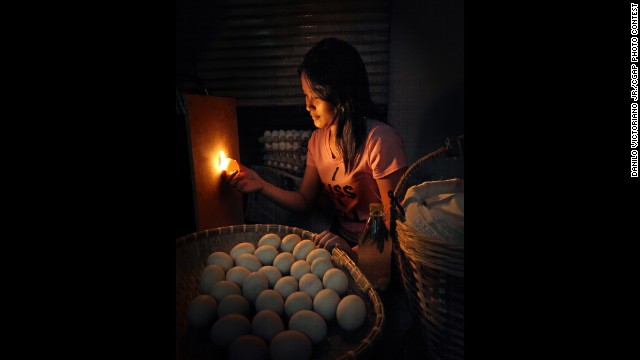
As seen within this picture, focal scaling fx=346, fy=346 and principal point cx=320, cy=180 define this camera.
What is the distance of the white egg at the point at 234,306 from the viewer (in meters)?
1.01

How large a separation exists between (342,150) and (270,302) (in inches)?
31.7

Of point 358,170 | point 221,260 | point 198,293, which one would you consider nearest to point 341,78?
point 358,170

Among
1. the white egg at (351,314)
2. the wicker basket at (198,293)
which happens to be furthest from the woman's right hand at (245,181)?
the white egg at (351,314)

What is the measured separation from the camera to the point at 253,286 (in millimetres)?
1112

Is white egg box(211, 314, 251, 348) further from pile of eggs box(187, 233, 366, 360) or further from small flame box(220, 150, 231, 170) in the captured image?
small flame box(220, 150, 231, 170)

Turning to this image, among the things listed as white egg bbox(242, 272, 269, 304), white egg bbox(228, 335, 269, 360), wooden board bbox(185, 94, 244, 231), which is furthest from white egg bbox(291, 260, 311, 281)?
wooden board bbox(185, 94, 244, 231)

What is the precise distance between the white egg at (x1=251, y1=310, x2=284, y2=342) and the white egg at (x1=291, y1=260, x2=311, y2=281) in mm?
228

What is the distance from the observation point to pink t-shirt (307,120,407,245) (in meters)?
1.50

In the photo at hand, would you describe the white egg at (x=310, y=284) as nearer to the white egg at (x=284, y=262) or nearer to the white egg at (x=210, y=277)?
the white egg at (x=284, y=262)

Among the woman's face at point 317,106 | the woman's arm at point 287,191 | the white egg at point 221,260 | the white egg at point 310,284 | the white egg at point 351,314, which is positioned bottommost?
the white egg at point 351,314

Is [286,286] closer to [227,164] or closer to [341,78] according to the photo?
[227,164]

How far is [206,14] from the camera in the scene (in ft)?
4.46

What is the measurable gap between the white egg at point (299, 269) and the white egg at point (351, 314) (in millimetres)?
232

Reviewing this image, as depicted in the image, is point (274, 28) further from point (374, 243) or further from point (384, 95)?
point (374, 243)
